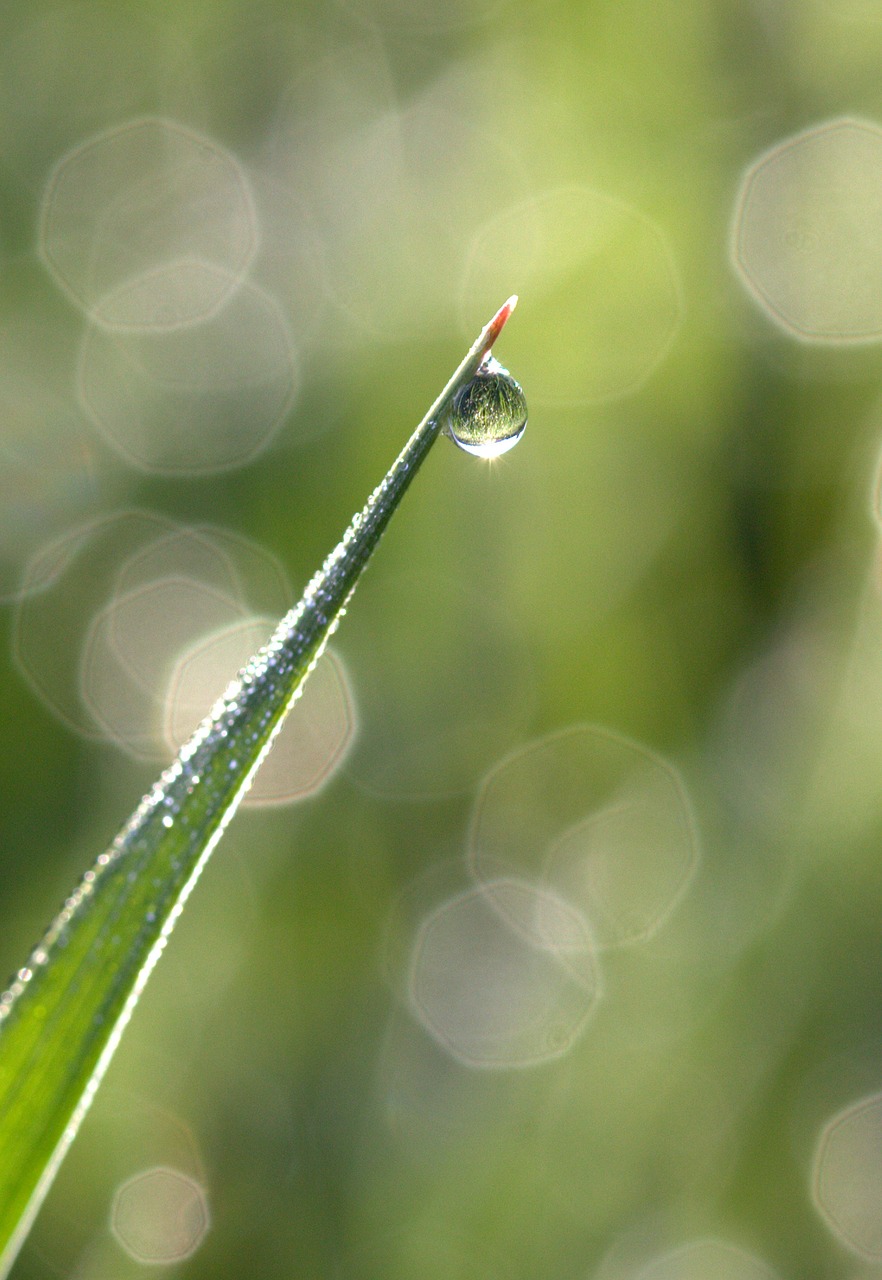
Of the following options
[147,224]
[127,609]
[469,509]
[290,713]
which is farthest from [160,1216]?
[147,224]

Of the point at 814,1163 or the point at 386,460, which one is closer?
the point at 814,1163

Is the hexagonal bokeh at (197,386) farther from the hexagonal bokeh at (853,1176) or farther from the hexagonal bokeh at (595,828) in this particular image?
the hexagonal bokeh at (853,1176)

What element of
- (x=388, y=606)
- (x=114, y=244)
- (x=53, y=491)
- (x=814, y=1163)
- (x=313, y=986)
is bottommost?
(x=814, y=1163)

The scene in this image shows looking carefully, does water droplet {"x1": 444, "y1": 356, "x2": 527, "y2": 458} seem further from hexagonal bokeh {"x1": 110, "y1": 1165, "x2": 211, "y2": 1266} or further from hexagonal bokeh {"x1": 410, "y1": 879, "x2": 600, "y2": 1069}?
hexagonal bokeh {"x1": 110, "y1": 1165, "x2": 211, "y2": 1266}

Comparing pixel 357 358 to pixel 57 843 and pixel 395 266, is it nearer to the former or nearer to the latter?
pixel 395 266

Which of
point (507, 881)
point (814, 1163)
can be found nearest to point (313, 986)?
point (507, 881)

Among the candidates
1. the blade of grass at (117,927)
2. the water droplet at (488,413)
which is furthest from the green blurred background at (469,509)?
the blade of grass at (117,927)

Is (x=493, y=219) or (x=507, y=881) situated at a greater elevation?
(x=493, y=219)
